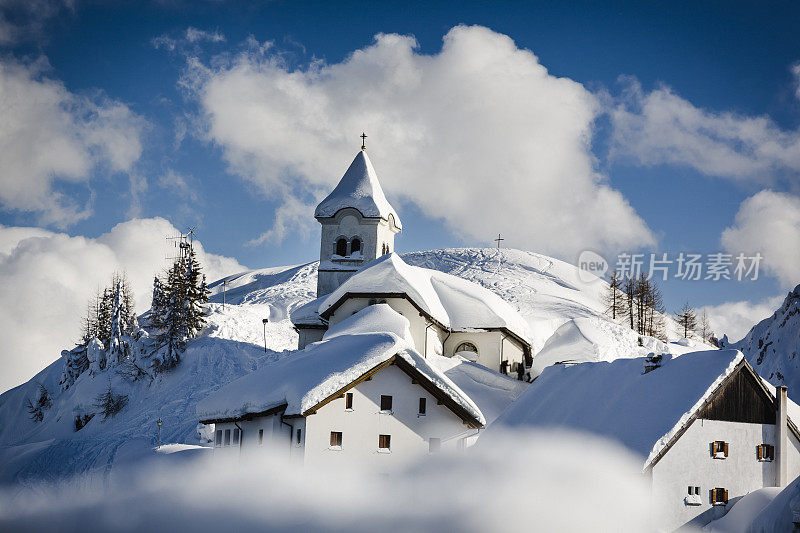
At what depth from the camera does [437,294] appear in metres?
61.9

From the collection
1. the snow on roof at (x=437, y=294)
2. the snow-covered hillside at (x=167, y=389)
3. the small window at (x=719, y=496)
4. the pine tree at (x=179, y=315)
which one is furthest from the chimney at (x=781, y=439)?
the pine tree at (x=179, y=315)

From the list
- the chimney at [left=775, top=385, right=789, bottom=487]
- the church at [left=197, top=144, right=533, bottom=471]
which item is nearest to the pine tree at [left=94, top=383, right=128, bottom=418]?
the church at [left=197, top=144, right=533, bottom=471]

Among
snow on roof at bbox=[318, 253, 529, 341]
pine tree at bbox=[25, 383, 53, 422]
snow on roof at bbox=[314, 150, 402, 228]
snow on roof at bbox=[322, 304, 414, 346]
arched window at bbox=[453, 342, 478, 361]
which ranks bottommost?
pine tree at bbox=[25, 383, 53, 422]

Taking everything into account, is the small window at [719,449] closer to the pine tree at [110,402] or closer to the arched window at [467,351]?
the arched window at [467,351]

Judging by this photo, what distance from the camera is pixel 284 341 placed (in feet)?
271

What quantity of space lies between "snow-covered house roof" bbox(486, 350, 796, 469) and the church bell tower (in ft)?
109

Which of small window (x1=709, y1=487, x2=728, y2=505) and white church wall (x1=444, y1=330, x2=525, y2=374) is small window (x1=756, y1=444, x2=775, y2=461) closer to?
small window (x1=709, y1=487, x2=728, y2=505)

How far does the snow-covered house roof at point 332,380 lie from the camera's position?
32.6m

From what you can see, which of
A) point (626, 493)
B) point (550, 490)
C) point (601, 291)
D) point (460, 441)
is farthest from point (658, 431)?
point (601, 291)

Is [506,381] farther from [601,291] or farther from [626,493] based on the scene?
[601,291]

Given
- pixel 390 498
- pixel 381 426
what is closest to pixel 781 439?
pixel 390 498

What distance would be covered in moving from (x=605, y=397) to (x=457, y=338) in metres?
25.3

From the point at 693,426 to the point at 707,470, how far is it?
65.6 inches

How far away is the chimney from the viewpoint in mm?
31734
